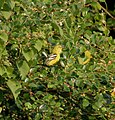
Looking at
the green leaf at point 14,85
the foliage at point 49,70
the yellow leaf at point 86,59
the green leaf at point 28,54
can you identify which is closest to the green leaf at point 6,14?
the foliage at point 49,70

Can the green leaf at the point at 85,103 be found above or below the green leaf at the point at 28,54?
below

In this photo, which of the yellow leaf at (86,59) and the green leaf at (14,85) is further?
the yellow leaf at (86,59)

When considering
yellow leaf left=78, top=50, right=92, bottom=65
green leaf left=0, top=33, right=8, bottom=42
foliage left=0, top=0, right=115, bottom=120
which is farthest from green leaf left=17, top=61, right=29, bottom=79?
yellow leaf left=78, top=50, right=92, bottom=65

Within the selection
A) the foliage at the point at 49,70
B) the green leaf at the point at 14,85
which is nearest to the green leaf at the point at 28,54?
the foliage at the point at 49,70

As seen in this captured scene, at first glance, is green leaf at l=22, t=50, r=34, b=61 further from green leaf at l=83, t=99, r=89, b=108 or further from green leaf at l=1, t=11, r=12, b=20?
green leaf at l=83, t=99, r=89, b=108

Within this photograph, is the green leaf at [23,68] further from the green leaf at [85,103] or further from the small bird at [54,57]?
the green leaf at [85,103]

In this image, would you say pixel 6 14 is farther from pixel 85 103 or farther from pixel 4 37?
pixel 85 103

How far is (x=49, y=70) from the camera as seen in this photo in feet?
6.85

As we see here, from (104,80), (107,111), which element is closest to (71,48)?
(104,80)

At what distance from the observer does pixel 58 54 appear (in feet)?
6.72

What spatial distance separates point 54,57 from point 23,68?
0.23 metres

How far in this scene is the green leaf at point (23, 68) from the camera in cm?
185

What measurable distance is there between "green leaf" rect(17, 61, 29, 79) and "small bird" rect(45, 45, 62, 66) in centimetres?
20

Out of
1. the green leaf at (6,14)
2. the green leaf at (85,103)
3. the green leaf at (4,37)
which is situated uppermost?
the green leaf at (6,14)
